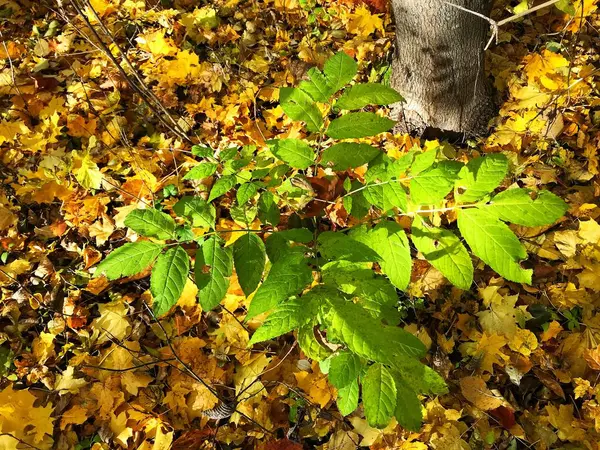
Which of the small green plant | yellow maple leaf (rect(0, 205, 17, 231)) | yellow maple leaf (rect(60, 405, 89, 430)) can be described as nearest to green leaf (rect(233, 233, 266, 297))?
the small green plant

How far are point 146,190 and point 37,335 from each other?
0.95m

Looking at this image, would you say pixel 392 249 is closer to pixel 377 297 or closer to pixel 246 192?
pixel 377 297

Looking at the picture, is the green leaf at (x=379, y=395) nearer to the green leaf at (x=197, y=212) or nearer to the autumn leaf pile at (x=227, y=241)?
the green leaf at (x=197, y=212)

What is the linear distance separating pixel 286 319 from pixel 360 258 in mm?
272

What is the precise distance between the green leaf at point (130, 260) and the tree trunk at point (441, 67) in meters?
1.74

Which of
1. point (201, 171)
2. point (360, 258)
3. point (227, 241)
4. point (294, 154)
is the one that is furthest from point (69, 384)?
point (360, 258)

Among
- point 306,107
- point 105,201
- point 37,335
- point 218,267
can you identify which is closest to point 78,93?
point 105,201

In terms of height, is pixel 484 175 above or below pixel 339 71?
below

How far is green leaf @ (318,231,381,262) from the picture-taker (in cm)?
123

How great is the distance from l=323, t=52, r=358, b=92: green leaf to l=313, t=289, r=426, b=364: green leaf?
725 millimetres

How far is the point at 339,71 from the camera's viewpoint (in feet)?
4.94

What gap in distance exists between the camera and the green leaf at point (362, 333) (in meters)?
1.02

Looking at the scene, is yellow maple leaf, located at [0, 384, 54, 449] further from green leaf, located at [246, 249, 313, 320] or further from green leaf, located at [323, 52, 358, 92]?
green leaf, located at [323, 52, 358, 92]

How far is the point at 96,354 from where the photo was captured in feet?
7.36
